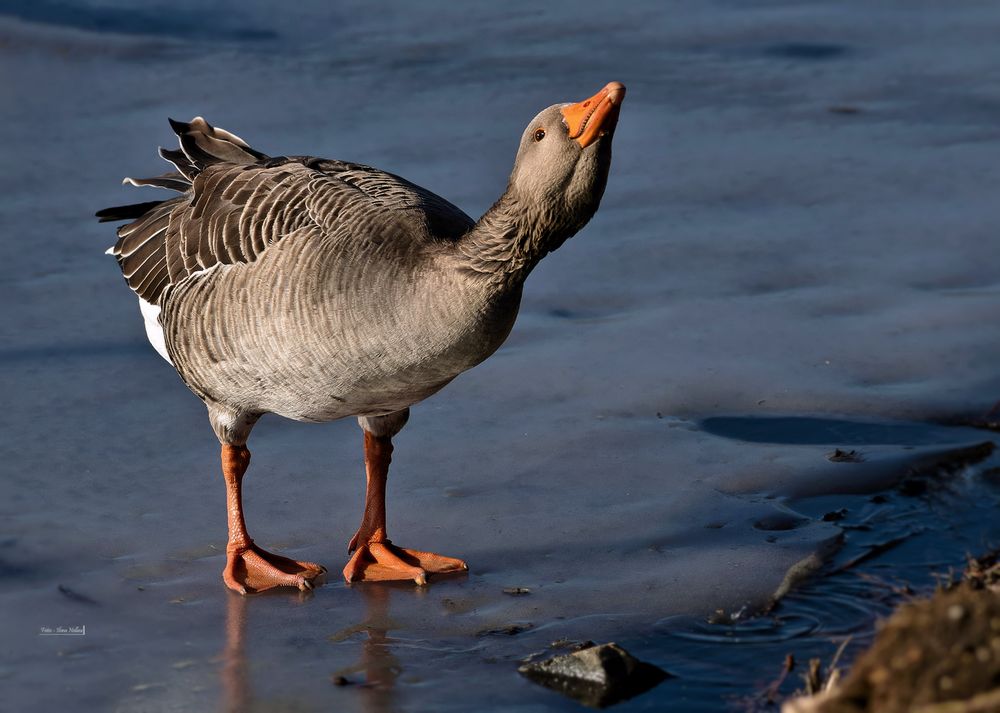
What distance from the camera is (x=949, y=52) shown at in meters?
11.0

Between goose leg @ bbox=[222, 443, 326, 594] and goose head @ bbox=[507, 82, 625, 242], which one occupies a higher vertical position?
goose head @ bbox=[507, 82, 625, 242]

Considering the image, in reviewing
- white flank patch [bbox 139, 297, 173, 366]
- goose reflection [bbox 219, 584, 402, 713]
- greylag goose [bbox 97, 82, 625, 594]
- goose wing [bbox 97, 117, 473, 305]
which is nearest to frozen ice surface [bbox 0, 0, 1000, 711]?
goose reflection [bbox 219, 584, 402, 713]

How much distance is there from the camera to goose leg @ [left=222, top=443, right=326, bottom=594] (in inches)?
A: 196

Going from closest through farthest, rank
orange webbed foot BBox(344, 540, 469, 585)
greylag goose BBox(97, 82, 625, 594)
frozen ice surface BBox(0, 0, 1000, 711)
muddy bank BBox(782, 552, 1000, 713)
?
muddy bank BBox(782, 552, 1000, 713) → greylag goose BBox(97, 82, 625, 594) → frozen ice surface BBox(0, 0, 1000, 711) → orange webbed foot BBox(344, 540, 469, 585)

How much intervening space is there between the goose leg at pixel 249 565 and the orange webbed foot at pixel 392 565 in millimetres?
142

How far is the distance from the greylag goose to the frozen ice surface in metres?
0.31

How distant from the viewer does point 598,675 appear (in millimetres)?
4145

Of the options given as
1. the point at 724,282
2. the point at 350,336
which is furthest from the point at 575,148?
the point at 724,282

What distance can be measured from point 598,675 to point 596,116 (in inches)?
65.5

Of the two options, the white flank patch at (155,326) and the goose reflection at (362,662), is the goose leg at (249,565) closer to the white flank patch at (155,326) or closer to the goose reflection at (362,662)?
the goose reflection at (362,662)

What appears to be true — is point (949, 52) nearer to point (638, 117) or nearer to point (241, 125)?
point (638, 117)

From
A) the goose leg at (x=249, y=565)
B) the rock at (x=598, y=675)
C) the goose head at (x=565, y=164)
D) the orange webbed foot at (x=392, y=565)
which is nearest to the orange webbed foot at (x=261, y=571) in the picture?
the goose leg at (x=249, y=565)

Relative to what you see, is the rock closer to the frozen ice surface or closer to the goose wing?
the frozen ice surface

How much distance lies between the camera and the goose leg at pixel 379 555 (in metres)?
5.11
